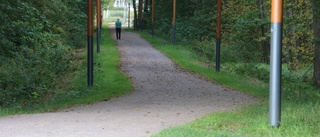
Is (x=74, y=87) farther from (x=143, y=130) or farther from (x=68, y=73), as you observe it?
(x=143, y=130)

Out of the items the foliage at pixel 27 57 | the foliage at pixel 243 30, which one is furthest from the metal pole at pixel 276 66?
the foliage at pixel 243 30

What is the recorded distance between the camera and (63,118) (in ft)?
37.1

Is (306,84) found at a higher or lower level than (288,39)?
lower

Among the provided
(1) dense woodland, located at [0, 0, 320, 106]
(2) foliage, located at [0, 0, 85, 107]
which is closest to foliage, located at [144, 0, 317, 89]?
(1) dense woodland, located at [0, 0, 320, 106]

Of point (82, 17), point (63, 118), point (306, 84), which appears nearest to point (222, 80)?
point (306, 84)

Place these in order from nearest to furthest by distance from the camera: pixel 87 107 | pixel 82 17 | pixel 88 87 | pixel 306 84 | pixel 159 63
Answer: pixel 87 107 < pixel 88 87 < pixel 306 84 < pixel 159 63 < pixel 82 17

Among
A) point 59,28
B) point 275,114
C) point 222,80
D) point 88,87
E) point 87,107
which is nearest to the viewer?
point 275,114

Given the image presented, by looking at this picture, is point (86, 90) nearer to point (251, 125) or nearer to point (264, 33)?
point (251, 125)

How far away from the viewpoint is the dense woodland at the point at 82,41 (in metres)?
20.7

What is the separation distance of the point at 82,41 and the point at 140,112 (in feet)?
95.9

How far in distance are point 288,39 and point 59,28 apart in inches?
602

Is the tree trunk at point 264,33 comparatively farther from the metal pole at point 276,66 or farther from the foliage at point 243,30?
the metal pole at point 276,66

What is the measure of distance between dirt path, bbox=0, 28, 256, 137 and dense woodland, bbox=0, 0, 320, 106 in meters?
3.39

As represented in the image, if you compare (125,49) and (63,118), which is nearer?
(63,118)
